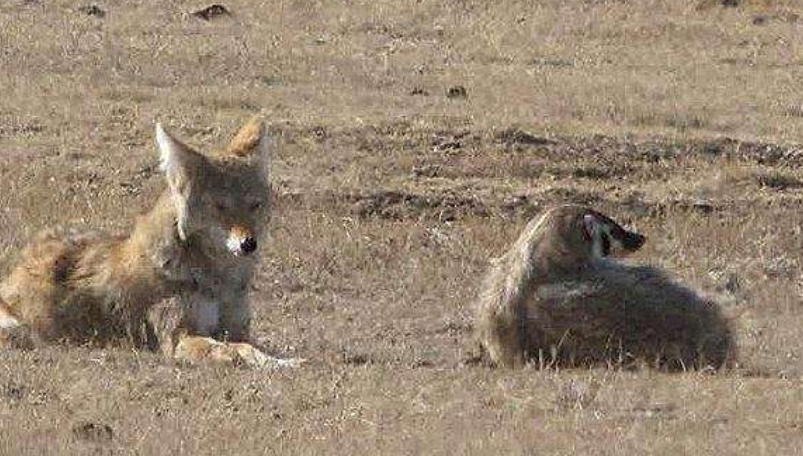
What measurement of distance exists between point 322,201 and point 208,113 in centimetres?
342

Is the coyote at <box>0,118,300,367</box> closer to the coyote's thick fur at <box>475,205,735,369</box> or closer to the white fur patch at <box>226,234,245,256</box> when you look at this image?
the white fur patch at <box>226,234,245,256</box>

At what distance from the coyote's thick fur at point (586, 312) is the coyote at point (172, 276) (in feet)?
4.13

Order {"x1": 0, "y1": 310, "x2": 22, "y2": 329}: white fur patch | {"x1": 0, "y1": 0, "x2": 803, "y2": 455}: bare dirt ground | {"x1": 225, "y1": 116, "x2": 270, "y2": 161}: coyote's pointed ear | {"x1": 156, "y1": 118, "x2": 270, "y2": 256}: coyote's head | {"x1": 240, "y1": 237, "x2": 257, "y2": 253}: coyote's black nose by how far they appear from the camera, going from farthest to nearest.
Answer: {"x1": 225, "y1": 116, "x2": 270, "y2": 161}: coyote's pointed ear
{"x1": 0, "y1": 310, "x2": 22, "y2": 329}: white fur patch
{"x1": 156, "y1": 118, "x2": 270, "y2": 256}: coyote's head
{"x1": 240, "y1": 237, "x2": 257, "y2": 253}: coyote's black nose
{"x1": 0, "y1": 0, "x2": 803, "y2": 455}: bare dirt ground

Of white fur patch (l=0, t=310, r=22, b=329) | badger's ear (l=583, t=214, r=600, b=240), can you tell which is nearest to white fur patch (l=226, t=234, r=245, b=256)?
white fur patch (l=0, t=310, r=22, b=329)

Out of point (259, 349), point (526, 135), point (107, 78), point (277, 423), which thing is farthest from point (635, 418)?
point (107, 78)

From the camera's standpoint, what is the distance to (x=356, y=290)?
1364cm

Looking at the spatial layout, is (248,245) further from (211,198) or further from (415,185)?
(415,185)

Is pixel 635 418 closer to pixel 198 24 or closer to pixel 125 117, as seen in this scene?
pixel 125 117

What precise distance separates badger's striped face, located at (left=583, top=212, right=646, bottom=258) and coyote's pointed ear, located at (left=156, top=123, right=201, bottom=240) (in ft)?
6.31

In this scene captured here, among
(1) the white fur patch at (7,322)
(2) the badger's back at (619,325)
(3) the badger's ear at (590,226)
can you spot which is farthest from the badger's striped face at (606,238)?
(1) the white fur patch at (7,322)

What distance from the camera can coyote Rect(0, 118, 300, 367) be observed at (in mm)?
10922

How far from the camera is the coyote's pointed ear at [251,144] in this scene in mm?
11312

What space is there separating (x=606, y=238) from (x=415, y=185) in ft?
20.0

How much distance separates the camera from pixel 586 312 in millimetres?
10781
